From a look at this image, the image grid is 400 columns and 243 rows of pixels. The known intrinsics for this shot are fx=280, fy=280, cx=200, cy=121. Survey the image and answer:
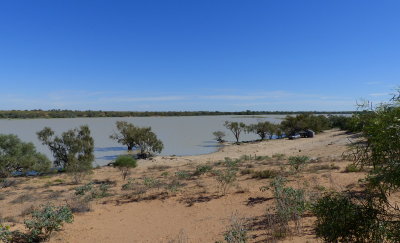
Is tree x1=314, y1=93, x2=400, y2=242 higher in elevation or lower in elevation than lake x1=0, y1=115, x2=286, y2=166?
higher

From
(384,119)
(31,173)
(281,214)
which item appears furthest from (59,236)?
(31,173)

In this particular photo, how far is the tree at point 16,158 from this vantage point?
24492mm

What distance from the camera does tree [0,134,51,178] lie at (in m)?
24.5

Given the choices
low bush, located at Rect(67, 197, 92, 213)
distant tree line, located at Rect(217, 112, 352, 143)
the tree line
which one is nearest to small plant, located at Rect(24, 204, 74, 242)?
low bush, located at Rect(67, 197, 92, 213)

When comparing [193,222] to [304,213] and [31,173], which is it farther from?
[31,173]

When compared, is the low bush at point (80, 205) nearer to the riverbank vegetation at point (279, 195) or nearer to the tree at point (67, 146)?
the riverbank vegetation at point (279, 195)

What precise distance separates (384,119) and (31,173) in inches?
1227

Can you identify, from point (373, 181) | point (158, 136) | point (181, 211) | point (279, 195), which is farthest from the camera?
point (158, 136)

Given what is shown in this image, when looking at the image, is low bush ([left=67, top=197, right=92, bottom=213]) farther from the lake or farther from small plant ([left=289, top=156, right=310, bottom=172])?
the lake

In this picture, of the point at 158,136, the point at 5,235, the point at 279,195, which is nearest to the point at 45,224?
the point at 5,235

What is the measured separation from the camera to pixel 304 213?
10555mm

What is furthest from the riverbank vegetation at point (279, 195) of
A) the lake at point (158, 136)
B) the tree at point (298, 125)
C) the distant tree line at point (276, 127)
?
the tree at point (298, 125)

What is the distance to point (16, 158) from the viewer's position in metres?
25.2

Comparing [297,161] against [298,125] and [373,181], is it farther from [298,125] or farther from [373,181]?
[298,125]
